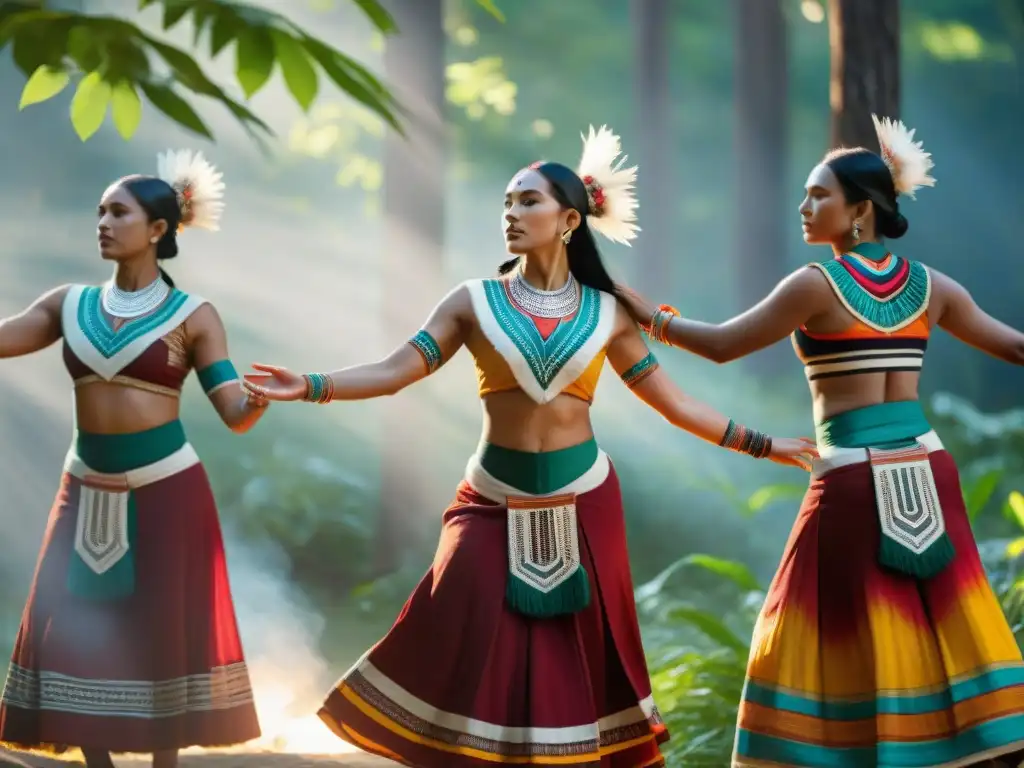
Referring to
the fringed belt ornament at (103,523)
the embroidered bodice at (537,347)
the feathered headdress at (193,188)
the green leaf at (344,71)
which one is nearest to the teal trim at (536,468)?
the embroidered bodice at (537,347)

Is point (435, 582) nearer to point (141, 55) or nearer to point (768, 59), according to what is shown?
point (141, 55)

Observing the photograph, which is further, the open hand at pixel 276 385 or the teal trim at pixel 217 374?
the teal trim at pixel 217 374

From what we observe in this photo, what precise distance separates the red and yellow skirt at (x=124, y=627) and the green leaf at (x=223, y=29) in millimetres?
2116

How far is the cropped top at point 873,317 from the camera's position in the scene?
3.57 meters

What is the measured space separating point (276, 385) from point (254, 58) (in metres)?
1.49

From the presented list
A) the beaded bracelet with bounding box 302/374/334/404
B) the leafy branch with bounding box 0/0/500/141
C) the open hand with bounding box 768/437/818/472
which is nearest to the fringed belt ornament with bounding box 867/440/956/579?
the open hand with bounding box 768/437/818/472

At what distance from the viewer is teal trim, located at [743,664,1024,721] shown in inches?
134

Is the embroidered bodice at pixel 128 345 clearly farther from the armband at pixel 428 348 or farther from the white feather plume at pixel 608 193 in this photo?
the white feather plume at pixel 608 193

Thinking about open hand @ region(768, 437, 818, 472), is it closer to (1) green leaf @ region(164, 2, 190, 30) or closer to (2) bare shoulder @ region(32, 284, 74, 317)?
(1) green leaf @ region(164, 2, 190, 30)

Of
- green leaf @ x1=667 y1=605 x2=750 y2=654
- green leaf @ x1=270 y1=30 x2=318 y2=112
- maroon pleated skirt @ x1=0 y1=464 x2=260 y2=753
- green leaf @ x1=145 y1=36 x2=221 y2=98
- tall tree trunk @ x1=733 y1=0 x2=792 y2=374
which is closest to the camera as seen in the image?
green leaf @ x1=145 y1=36 x2=221 y2=98

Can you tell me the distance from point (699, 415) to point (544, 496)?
0.55 m

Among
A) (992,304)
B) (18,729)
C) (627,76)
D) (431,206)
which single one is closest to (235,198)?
(431,206)

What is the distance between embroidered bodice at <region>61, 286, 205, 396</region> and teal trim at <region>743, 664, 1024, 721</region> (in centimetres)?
208

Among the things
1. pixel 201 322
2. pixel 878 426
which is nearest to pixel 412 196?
pixel 201 322
